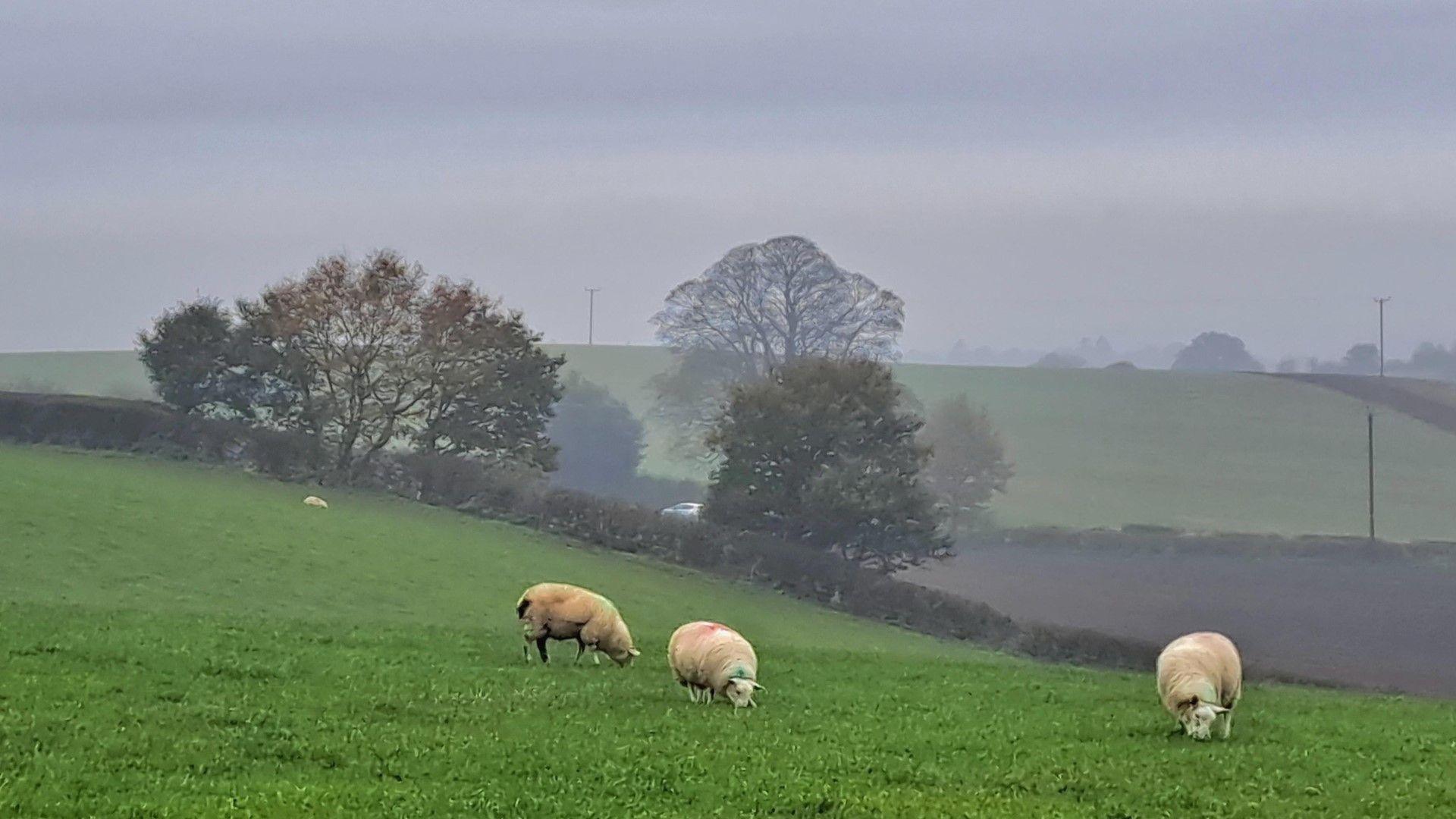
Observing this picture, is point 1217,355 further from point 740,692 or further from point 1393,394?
point 740,692

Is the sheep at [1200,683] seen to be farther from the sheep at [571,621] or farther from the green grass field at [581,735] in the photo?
the sheep at [571,621]

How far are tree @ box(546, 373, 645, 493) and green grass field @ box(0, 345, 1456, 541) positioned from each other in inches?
47.8

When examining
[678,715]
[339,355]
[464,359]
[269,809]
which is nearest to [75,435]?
[339,355]

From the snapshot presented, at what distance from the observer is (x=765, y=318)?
85688mm

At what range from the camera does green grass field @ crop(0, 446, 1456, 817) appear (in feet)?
43.7

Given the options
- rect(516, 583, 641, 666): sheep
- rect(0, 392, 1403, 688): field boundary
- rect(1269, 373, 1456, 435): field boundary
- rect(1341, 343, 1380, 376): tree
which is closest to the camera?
rect(516, 583, 641, 666): sheep

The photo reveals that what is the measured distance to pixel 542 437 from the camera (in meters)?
69.0

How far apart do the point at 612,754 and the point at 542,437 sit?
5437 cm

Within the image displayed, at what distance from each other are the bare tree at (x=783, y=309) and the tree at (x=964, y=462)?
5.31 meters

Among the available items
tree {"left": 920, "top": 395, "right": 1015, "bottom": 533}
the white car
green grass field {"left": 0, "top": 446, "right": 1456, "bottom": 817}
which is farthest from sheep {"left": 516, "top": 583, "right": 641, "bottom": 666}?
tree {"left": 920, "top": 395, "right": 1015, "bottom": 533}

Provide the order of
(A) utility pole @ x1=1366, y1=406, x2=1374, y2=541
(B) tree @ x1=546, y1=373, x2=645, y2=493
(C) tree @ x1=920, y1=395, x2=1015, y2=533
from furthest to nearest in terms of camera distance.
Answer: (B) tree @ x1=546, y1=373, x2=645, y2=493 < (C) tree @ x1=920, y1=395, x2=1015, y2=533 < (A) utility pole @ x1=1366, y1=406, x2=1374, y2=541

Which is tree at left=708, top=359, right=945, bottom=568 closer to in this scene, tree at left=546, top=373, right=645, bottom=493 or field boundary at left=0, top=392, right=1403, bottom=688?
field boundary at left=0, top=392, right=1403, bottom=688

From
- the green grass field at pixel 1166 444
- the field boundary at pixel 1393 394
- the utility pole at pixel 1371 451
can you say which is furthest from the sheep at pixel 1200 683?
the field boundary at pixel 1393 394

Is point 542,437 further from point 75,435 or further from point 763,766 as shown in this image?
point 763,766
